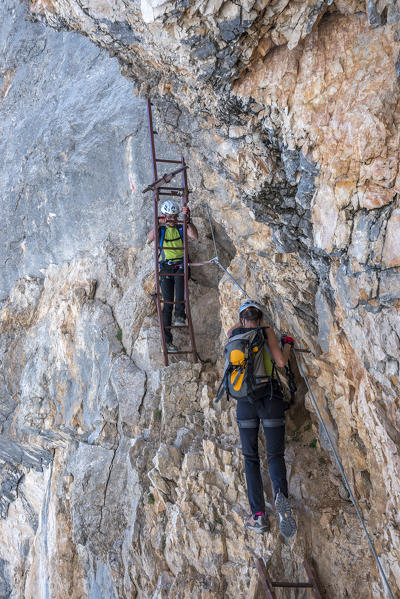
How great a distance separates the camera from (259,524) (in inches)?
201

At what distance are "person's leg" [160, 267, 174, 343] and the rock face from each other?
0.24 metres

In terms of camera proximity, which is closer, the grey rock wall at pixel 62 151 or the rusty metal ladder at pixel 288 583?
the rusty metal ladder at pixel 288 583

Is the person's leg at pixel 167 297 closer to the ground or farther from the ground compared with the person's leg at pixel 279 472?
farther from the ground

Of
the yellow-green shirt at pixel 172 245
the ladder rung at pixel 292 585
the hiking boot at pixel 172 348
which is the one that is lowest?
the ladder rung at pixel 292 585

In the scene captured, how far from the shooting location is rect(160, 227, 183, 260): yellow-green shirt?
25.7 feet

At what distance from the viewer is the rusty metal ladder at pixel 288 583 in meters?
4.79

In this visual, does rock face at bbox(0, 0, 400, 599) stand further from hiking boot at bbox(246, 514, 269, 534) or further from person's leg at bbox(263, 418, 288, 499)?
person's leg at bbox(263, 418, 288, 499)

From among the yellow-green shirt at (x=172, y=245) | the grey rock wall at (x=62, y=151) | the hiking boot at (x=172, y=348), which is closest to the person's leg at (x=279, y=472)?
the hiking boot at (x=172, y=348)

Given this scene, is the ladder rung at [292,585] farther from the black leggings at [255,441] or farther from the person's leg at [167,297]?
the person's leg at [167,297]

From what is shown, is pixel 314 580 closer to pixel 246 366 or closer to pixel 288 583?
pixel 288 583

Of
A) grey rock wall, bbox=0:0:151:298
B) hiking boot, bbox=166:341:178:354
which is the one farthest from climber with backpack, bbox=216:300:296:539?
grey rock wall, bbox=0:0:151:298

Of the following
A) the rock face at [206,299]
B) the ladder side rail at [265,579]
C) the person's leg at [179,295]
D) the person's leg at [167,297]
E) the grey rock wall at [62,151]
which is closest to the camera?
the rock face at [206,299]

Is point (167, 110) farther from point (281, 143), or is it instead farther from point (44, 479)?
point (44, 479)

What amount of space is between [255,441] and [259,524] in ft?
2.82
